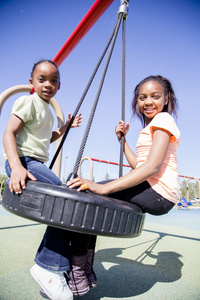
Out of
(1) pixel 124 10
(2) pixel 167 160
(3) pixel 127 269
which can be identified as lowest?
(3) pixel 127 269

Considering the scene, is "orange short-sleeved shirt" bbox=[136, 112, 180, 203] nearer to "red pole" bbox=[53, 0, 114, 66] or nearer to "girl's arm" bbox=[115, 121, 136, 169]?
"girl's arm" bbox=[115, 121, 136, 169]

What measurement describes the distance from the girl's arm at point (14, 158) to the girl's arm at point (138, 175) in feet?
0.72

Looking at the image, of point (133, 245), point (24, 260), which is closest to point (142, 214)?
point (24, 260)

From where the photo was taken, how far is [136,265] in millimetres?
1813

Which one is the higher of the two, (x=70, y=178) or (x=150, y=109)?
(x=150, y=109)

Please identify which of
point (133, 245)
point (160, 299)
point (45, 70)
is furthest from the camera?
point (133, 245)

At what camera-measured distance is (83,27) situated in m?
2.27

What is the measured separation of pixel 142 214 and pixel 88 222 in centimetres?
36

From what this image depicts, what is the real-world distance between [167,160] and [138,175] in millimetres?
289

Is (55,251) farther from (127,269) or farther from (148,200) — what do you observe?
(127,269)

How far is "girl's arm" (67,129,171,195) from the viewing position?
3.17 ft

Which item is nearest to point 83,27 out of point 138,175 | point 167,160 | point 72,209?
point 167,160

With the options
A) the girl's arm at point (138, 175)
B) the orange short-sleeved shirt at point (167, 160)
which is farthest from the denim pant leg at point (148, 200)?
the girl's arm at point (138, 175)

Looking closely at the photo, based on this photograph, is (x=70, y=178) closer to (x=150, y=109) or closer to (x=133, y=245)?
(x=150, y=109)
